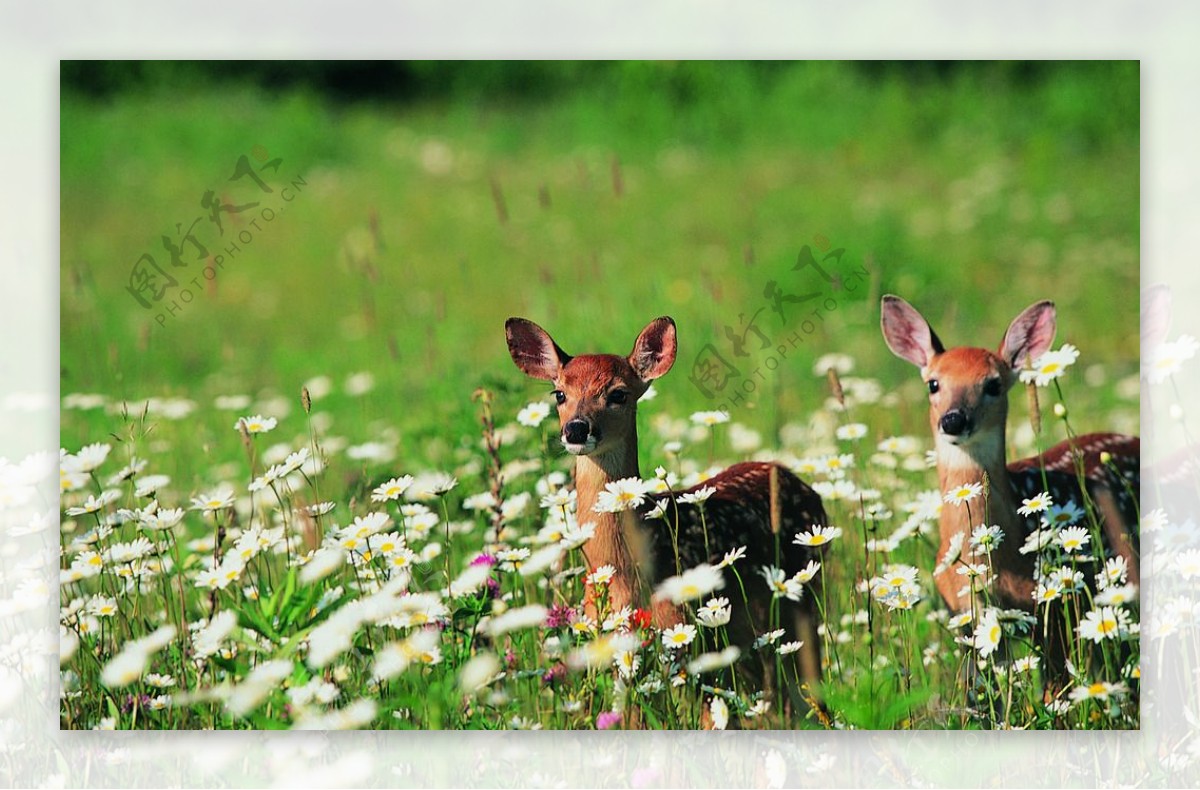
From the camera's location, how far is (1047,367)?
12.7 ft

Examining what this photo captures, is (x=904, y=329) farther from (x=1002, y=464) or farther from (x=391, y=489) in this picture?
(x=391, y=489)

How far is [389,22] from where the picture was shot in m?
4.03

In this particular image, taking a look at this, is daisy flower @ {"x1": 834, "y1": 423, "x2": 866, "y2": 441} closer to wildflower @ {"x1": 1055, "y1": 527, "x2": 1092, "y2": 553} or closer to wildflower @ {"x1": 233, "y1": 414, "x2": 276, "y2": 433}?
wildflower @ {"x1": 1055, "y1": 527, "x2": 1092, "y2": 553}

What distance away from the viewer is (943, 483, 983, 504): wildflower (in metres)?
3.81

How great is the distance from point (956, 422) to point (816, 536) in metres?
0.39

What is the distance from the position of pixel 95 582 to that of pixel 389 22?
141cm

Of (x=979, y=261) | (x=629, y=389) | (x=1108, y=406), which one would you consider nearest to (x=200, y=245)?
(x=629, y=389)

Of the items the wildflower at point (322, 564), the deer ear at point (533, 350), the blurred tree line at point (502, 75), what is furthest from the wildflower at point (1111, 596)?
the wildflower at point (322, 564)

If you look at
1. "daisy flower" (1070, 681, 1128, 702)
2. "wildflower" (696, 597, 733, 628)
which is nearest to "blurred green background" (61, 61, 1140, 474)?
"wildflower" (696, 597, 733, 628)

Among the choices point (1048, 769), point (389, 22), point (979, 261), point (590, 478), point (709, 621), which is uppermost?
point (389, 22)

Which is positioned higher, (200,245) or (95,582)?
(200,245)

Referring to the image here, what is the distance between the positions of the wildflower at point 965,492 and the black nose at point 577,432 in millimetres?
801

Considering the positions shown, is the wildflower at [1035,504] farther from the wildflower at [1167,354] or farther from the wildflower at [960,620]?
the wildflower at [1167,354]

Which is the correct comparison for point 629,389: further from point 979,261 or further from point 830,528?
point 979,261
